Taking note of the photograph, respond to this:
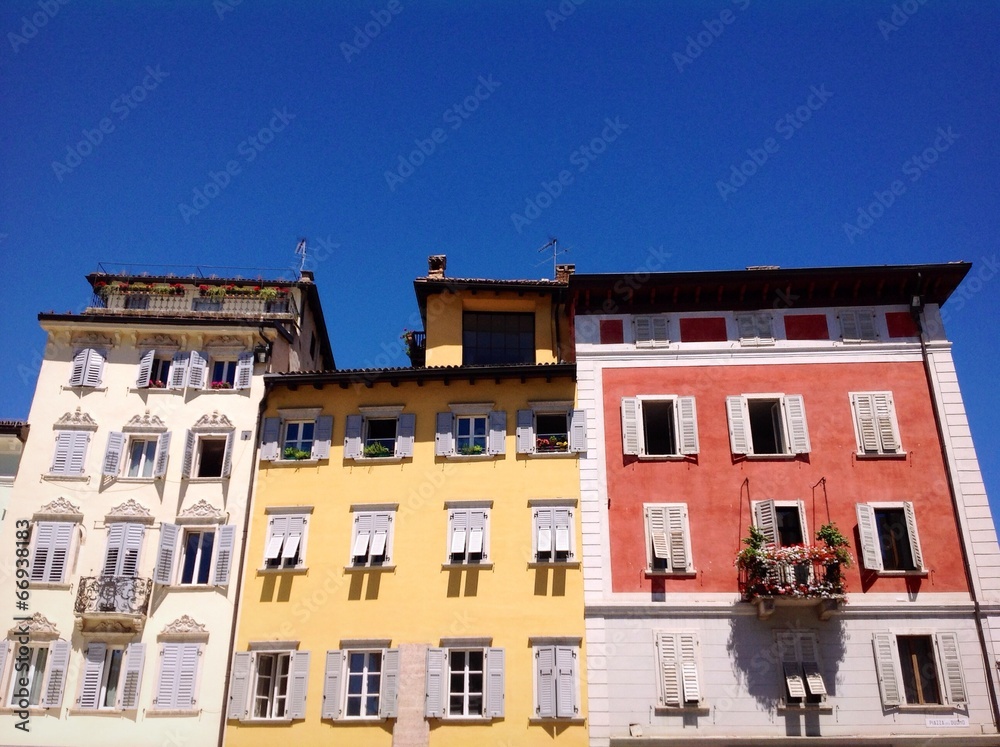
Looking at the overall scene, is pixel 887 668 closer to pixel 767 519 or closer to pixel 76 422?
pixel 767 519

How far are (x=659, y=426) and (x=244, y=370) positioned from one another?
13.4m

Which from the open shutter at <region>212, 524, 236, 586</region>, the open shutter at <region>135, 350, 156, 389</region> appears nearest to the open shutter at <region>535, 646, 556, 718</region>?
the open shutter at <region>212, 524, 236, 586</region>

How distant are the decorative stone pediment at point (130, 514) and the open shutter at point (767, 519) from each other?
17.8 m

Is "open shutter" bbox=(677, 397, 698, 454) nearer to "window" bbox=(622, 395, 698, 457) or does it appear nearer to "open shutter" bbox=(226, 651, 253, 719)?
"window" bbox=(622, 395, 698, 457)

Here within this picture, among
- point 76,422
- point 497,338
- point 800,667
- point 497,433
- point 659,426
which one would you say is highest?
point 497,338

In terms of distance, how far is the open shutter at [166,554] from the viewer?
27281 millimetres

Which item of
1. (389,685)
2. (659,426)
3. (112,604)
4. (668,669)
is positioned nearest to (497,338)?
(659,426)

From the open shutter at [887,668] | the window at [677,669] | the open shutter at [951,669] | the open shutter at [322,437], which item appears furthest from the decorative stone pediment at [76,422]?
the open shutter at [951,669]

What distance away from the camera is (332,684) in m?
26.0

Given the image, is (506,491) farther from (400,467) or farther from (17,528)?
(17,528)

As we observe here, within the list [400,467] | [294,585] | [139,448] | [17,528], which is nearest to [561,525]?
[400,467]

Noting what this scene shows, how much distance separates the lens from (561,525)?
27.3 meters

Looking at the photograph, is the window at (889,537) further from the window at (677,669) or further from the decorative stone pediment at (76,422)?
the decorative stone pediment at (76,422)

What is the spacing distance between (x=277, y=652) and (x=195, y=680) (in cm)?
234
